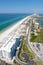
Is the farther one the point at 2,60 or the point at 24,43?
the point at 24,43

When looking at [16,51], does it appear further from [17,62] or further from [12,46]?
[17,62]

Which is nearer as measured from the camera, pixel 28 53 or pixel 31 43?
pixel 28 53

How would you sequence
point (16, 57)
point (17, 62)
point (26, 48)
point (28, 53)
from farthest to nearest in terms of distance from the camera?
point (26, 48), point (28, 53), point (16, 57), point (17, 62)

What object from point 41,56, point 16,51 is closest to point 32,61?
point 41,56

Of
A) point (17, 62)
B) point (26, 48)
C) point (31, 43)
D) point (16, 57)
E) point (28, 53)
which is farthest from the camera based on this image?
point (31, 43)

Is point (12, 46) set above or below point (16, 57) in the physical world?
above

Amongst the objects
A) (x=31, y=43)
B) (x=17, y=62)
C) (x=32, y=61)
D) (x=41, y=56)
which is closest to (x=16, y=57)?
(x=17, y=62)

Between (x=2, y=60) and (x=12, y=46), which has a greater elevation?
(x=12, y=46)

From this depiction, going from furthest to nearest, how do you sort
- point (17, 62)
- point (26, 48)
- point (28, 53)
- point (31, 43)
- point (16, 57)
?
point (31, 43) < point (26, 48) < point (28, 53) < point (16, 57) < point (17, 62)

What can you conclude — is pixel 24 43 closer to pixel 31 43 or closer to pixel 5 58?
pixel 31 43
